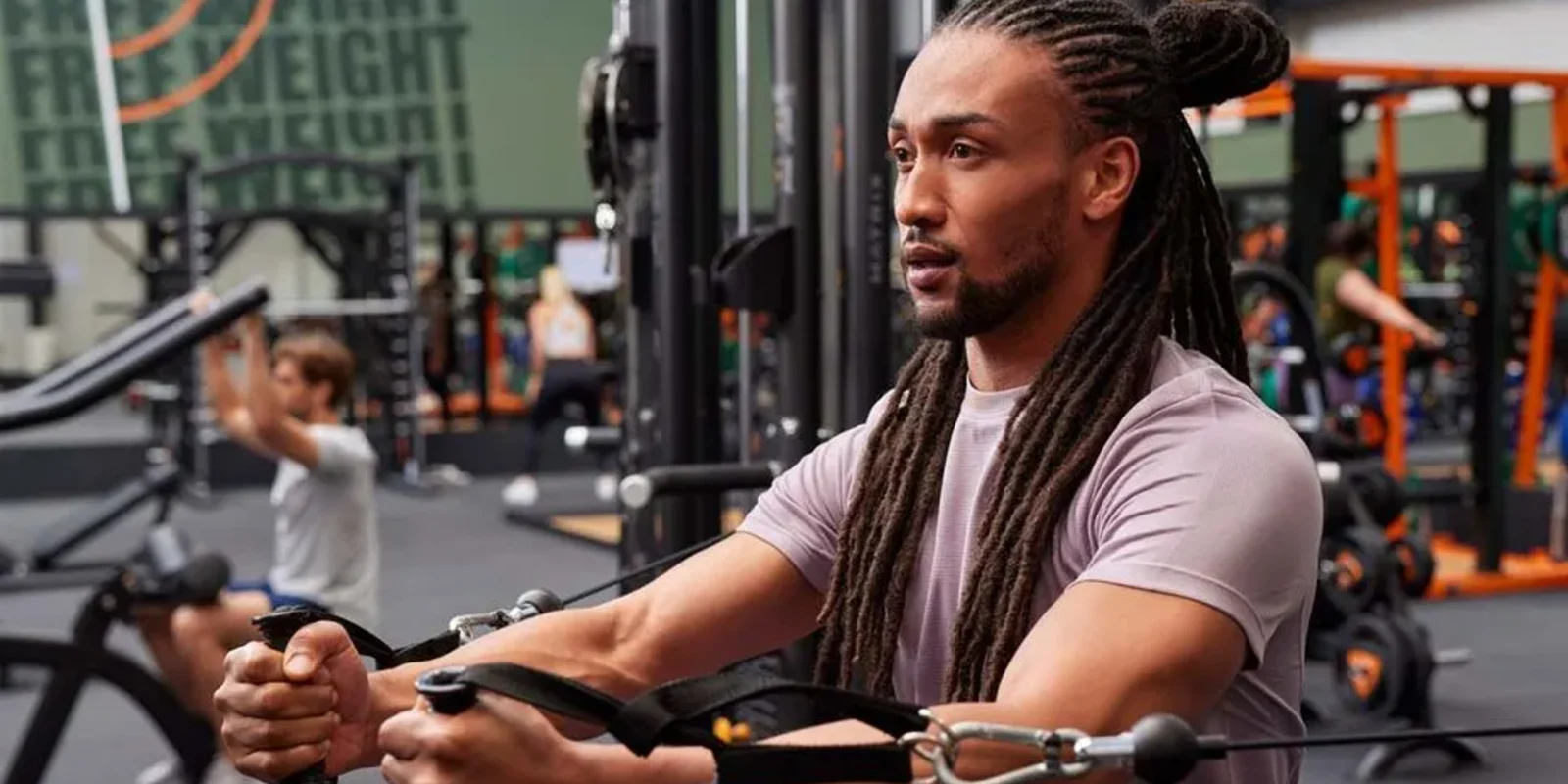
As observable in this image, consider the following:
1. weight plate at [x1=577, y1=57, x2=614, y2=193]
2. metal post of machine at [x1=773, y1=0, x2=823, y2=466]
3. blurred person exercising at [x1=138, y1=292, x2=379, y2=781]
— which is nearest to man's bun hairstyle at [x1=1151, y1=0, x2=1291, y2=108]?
metal post of machine at [x1=773, y1=0, x2=823, y2=466]

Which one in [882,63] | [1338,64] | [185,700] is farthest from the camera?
[1338,64]

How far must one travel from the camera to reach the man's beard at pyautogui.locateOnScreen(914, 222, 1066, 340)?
1496 millimetres

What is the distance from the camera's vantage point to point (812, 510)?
1724 mm

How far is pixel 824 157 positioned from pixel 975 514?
6.19ft

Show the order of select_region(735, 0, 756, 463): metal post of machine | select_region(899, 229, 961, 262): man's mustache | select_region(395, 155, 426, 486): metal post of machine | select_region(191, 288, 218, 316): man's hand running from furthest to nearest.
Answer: select_region(395, 155, 426, 486): metal post of machine
select_region(735, 0, 756, 463): metal post of machine
select_region(191, 288, 218, 316): man's hand
select_region(899, 229, 961, 262): man's mustache

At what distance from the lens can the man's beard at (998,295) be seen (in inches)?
58.9

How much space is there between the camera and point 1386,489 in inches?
204

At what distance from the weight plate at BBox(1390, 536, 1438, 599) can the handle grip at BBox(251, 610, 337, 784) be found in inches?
186

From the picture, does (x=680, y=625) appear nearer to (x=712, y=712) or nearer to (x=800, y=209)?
(x=712, y=712)

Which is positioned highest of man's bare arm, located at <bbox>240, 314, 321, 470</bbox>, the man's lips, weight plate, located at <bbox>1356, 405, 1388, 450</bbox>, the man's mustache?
the man's mustache

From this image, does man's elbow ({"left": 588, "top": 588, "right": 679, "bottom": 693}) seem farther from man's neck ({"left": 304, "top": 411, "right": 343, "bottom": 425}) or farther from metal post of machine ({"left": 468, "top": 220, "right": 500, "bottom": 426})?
metal post of machine ({"left": 468, "top": 220, "right": 500, "bottom": 426})

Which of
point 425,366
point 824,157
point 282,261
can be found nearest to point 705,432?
point 824,157

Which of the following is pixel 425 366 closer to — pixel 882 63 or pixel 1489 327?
pixel 1489 327

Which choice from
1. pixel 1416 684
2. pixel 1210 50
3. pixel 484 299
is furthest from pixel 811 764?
pixel 484 299
